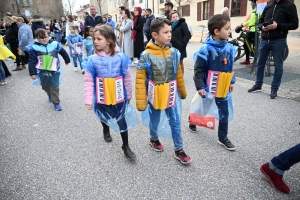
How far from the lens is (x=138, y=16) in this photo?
7277 mm

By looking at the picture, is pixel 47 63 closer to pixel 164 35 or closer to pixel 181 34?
pixel 164 35

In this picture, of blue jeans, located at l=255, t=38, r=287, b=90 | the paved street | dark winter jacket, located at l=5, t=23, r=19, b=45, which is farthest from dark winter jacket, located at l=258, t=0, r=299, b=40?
dark winter jacket, located at l=5, t=23, r=19, b=45

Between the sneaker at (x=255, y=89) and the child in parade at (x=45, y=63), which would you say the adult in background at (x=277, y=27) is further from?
the child in parade at (x=45, y=63)

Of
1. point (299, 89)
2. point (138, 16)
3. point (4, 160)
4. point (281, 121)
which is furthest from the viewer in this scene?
point (138, 16)

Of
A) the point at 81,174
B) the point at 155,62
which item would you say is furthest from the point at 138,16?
the point at 81,174

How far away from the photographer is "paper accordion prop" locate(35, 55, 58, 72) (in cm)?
407

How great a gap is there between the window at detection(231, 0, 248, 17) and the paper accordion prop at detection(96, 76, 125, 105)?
20.8m

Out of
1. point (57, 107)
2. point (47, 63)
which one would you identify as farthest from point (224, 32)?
point (57, 107)

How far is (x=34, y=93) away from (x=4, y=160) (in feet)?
10.4

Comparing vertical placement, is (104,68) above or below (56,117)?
above

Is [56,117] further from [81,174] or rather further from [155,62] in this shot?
[155,62]

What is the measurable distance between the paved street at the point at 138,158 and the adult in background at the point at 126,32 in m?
3.90

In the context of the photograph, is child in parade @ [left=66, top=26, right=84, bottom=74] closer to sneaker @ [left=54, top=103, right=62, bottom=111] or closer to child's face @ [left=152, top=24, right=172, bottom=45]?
sneaker @ [left=54, top=103, right=62, bottom=111]

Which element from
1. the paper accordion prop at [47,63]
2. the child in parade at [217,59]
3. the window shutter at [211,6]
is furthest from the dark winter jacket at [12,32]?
the window shutter at [211,6]
